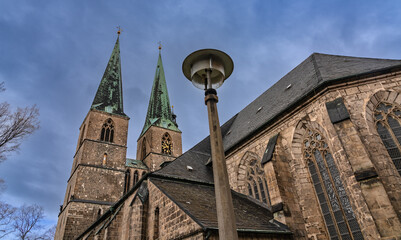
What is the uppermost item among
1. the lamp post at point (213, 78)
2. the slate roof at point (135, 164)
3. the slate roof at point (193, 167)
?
the slate roof at point (135, 164)

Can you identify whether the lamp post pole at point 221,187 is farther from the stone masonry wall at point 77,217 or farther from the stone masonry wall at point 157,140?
the stone masonry wall at point 157,140

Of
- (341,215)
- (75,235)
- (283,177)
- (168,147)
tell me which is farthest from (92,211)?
(341,215)

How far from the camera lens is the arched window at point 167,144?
107 feet

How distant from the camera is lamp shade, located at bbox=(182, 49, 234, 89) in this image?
162 inches

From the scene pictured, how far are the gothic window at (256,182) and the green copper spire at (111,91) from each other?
2117cm

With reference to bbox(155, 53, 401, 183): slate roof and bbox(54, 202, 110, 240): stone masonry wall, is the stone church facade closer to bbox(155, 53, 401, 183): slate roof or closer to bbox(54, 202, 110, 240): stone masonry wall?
bbox(155, 53, 401, 183): slate roof

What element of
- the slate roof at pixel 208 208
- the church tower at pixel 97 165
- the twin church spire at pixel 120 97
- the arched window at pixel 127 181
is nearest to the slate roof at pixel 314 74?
the slate roof at pixel 208 208

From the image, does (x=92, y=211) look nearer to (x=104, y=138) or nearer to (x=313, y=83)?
(x=104, y=138)

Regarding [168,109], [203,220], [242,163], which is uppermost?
[168,109]

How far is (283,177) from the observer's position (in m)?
10.4

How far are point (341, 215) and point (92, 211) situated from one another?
19.9 metres

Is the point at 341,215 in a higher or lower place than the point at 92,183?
lower

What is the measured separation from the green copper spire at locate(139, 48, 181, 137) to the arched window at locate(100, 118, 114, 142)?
630 centimetres

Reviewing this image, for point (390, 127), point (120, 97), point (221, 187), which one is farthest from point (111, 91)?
point (221, 187)
